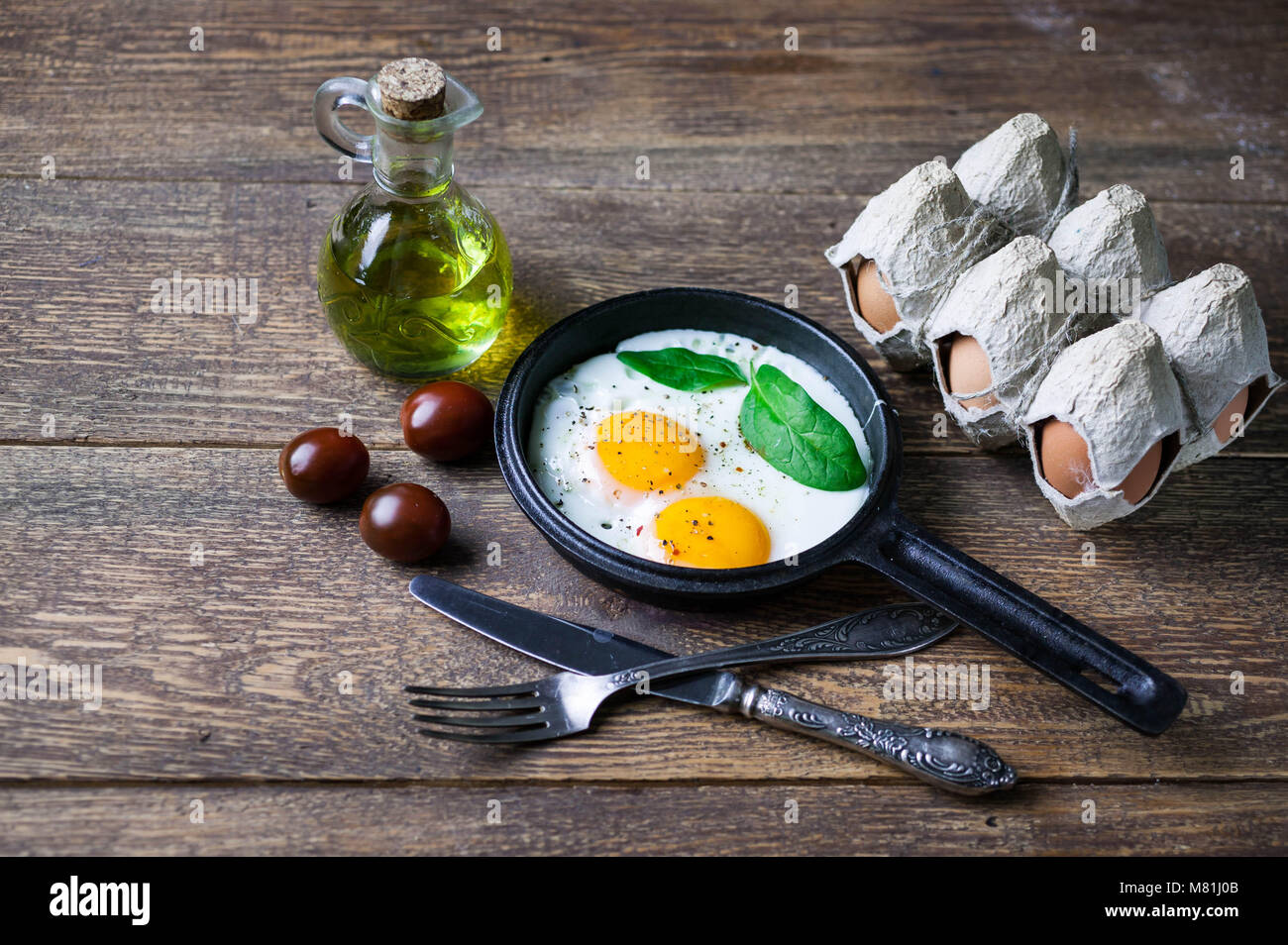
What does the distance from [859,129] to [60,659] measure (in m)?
1.37

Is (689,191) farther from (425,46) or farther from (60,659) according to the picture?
(60,659)

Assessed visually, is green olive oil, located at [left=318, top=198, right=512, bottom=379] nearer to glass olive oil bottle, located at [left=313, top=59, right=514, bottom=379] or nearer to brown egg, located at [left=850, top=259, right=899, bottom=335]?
glass olive oil bottle, located at [left=313, top=59, right=514, bottom=379]

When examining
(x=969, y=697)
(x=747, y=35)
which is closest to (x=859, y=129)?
(x=747, y=35)

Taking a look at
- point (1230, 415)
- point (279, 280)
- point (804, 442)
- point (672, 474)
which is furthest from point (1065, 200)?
point (279, 280)

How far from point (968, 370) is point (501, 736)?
26.1 inches

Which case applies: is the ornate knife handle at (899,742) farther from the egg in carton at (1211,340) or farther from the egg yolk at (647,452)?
the egg in carton at (1211,340)

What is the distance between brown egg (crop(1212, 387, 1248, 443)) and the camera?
49.4 inches

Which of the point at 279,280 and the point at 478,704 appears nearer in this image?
the point at 478,704

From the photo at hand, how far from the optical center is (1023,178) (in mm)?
1328

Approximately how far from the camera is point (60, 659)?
1.15 metres

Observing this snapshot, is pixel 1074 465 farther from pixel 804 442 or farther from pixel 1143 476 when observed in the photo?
pixel 804 442

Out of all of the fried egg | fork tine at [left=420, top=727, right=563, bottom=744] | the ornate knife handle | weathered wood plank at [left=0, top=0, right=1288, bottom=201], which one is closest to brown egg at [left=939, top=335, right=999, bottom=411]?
the fried egg

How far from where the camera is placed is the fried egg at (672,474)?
124 cm

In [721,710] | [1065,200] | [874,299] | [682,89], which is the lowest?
[721,710]
